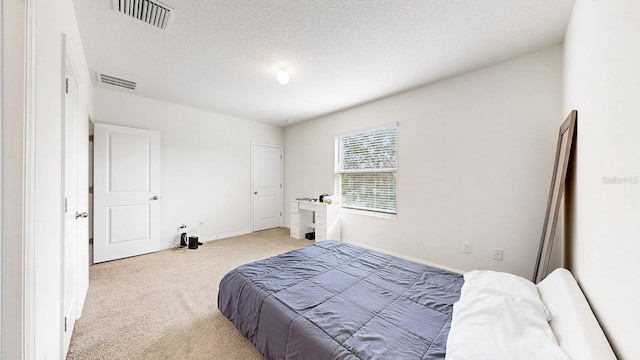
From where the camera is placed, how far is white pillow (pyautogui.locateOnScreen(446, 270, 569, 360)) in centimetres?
80

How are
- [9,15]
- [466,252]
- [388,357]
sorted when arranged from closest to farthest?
[9,15] < [388,357] < [466,252]

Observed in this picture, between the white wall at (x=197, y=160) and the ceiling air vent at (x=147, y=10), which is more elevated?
the ceiling air vent at (x=147, y=10)

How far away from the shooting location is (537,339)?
2.78ft

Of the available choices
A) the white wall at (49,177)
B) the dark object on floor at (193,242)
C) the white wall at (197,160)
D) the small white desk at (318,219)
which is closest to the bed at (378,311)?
the white wall at (49,177)

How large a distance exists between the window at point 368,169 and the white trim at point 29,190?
3.35 meters

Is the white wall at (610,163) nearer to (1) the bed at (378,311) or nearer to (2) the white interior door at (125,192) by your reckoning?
(1) the bed at (378,311)

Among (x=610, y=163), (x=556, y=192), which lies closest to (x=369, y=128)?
(x=556, y=192)

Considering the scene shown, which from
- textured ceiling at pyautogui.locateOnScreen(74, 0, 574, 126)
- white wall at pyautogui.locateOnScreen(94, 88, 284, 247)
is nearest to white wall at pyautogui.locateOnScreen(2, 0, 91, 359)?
textured ceiling at pyautogui.locateOnScreen(74, 0, 574, 126)

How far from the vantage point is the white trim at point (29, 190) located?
87 centimetres

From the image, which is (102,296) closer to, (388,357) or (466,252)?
(388,357)

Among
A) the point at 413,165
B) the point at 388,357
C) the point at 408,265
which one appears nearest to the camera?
the point at 388,357

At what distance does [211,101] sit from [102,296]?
9.40 feet

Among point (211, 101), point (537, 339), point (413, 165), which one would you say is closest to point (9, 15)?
point (537, 339)

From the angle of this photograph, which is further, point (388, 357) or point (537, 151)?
point (537, 151)
